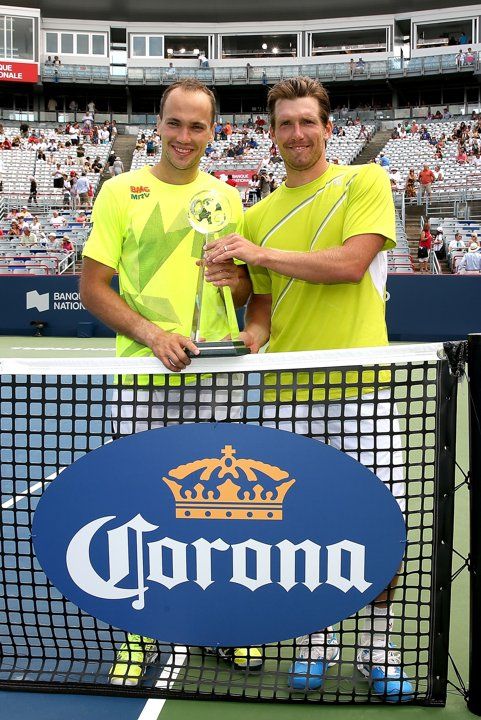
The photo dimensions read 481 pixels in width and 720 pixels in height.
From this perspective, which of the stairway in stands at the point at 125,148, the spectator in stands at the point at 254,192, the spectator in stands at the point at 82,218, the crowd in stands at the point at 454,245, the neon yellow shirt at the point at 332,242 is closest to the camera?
the neon yellow shirt at the point at 332,242

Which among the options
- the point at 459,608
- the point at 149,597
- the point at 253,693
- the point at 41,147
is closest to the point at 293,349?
the point at 149,597

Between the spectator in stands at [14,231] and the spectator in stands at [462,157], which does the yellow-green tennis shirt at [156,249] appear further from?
the spectator in stands at [462,157]

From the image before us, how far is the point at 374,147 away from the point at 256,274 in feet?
119

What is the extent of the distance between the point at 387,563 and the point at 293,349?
88cm

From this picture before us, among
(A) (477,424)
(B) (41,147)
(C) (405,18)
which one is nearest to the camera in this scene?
(A) (477,424)

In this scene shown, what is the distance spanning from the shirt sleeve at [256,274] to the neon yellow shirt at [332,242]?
9cm

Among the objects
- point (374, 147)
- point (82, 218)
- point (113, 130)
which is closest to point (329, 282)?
point (82, 218)

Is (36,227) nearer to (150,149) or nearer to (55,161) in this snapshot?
(55,161)

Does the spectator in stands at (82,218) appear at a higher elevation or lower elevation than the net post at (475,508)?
higher

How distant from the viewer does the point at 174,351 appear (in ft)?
8.84

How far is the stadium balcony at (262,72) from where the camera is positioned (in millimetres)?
44406

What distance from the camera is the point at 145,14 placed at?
150 ft

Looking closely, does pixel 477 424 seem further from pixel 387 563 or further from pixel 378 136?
pixel 378 136

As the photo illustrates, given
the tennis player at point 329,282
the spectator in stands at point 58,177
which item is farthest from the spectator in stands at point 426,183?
the tennis player at point 329,282
